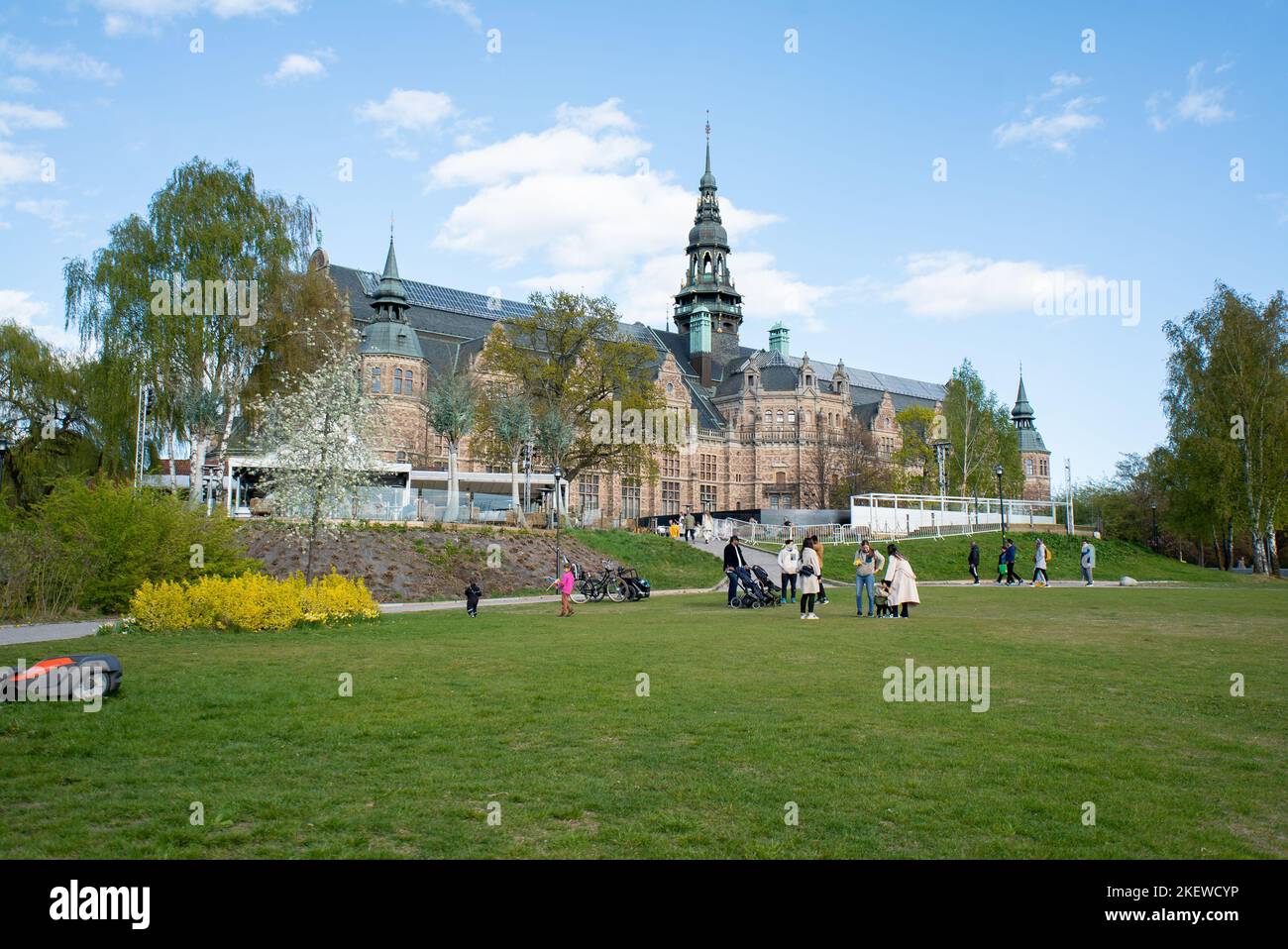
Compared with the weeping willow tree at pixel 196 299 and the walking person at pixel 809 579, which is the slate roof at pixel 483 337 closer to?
the weeping willow tree at pixel 196 299

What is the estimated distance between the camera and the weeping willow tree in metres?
34.5

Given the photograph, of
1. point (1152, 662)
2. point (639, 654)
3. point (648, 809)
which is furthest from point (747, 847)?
point (1152, 662)

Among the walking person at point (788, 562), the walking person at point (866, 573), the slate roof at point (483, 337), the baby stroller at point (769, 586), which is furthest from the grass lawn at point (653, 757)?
the slate roof at point (483, 337)

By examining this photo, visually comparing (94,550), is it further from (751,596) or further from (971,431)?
(971,431)

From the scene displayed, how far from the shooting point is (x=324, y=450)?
897 inches

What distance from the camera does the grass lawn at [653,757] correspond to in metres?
5.24

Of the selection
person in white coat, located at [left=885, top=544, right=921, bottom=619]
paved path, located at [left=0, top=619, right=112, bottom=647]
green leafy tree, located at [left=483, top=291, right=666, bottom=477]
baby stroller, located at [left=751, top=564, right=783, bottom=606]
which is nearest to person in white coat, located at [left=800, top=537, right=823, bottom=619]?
person in white coat, located at [left=885, top=544, right=921, bottom=619]

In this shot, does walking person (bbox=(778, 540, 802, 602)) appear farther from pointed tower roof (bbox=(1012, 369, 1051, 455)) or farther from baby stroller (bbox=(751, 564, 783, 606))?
pointed tower roof (bbox=(1012, 369, 1051, 455))

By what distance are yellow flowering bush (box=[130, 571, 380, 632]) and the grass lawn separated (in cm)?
379

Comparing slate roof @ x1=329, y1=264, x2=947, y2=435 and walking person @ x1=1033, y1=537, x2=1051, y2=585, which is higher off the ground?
slate roof @ x1=329, y1=264, x2=947, y2=435

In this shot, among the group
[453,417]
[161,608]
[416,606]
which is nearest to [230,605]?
[161,608]

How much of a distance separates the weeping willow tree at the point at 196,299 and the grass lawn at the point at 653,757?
24346mm

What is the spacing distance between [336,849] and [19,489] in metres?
41.3

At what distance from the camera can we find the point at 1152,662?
12.3 meters
